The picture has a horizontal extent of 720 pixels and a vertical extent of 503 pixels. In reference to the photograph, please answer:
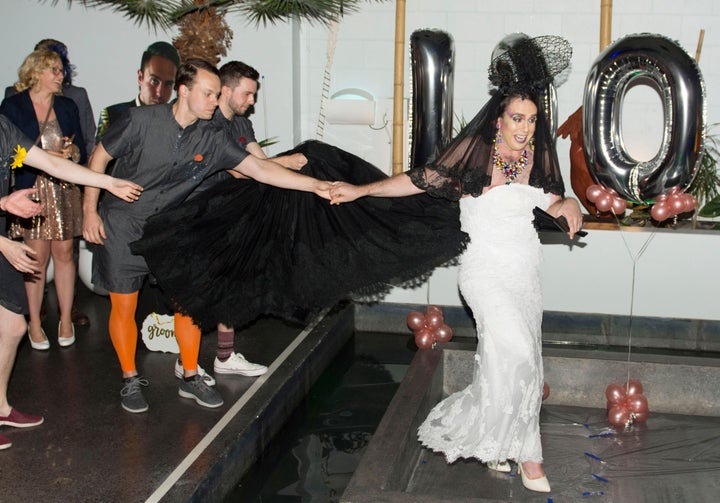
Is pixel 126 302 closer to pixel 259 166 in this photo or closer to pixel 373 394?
pixel 259 166

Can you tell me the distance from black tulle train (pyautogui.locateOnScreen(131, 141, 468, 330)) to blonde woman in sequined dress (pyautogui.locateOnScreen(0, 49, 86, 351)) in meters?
1.19

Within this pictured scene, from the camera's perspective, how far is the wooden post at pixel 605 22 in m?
6.39

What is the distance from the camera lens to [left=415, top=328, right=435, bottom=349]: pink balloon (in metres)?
5.20

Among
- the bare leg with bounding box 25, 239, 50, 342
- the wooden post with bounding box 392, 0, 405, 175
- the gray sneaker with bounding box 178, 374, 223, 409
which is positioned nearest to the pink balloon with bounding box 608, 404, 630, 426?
the gray sneaker with bounding box 178, 374, 223, 409

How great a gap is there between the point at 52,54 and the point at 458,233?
256 centimetres

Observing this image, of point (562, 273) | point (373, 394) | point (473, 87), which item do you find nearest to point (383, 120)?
point (473, 87)

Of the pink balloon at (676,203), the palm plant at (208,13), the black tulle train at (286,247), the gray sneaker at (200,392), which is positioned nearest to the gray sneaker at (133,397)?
the gray sneaker at (200,392)

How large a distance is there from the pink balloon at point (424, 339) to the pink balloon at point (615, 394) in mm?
1135

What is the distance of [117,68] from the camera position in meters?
7.05

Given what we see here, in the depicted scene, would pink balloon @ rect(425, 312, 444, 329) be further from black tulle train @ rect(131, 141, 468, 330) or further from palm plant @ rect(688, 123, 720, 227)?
palm plant @ rect(688, 123, 720, 227)

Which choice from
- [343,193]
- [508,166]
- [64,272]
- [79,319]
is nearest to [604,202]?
[508,166]

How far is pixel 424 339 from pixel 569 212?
1.67 m

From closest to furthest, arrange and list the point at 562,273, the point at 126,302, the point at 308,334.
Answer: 1. the point at 126,302
2. the point at 308,334
3. the point at 562,273

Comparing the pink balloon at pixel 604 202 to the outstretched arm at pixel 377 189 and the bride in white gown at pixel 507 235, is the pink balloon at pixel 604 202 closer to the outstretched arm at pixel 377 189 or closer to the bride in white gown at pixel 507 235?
the bride in white gown at pixel 507 235
